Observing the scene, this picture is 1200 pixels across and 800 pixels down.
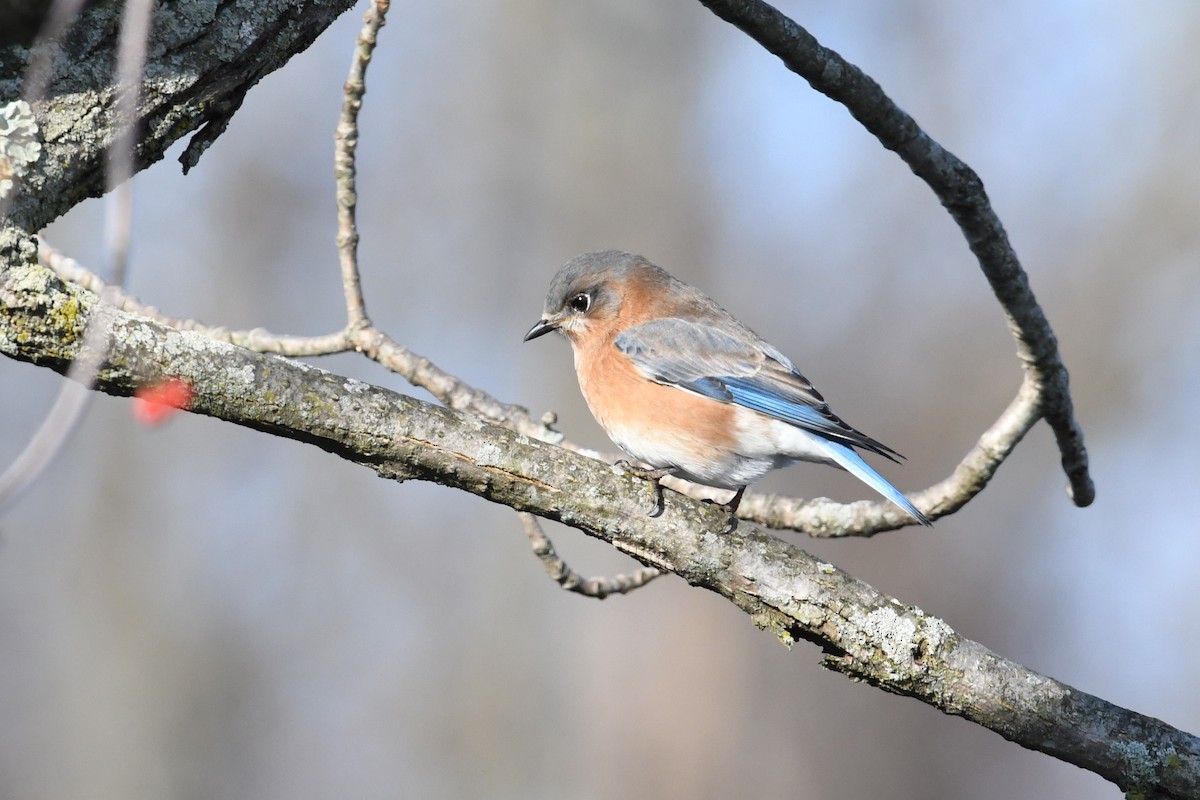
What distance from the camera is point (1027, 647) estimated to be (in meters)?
8.14

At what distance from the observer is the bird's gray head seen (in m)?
4.57

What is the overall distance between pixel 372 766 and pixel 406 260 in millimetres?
4753

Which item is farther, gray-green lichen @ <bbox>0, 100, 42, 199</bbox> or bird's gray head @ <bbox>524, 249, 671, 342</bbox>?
bird's gray head @ <bbox>524, 249, 671, 342</bbox>

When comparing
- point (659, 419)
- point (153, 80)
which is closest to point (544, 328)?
point (659, 419)

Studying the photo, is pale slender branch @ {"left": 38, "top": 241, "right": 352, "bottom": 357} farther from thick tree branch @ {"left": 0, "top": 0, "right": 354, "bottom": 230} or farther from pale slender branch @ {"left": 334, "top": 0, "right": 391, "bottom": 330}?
thick tree branch @ {"left": 0, "top": 0, "right": 354, "bottom": 230}

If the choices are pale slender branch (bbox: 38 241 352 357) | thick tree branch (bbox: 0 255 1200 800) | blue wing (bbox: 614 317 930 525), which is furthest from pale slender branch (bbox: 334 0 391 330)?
thick tree branch (bbox: 0 255 1200 800)

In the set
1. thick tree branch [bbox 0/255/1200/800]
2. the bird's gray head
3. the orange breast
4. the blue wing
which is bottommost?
thick tree branch [bbox 0/255/1200/800]

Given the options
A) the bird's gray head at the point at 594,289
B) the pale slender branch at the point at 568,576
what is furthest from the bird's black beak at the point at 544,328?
the pale slender branch at the point at 568,576

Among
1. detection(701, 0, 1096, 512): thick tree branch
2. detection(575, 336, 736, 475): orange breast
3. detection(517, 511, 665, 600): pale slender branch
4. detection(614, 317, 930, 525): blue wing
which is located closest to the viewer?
detection(701, 0, 1096, 512): thick tree branch

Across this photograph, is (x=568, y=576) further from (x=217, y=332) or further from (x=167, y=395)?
(x=167, y=395)

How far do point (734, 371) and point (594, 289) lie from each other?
74cm

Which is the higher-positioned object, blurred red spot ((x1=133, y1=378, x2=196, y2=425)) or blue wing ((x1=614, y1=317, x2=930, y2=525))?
blue wing ((x1=614, y1=317, x2=930, y2=525))

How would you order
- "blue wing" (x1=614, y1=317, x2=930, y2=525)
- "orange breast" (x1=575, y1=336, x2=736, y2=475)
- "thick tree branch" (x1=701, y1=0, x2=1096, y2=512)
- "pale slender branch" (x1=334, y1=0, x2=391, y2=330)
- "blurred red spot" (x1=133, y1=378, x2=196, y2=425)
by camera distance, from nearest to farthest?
"blurred red spot" (x1=133, y1=378, x2=196, y2=425)
"thick tree branch" (x1=701, y1=0, x2=1096, y2=512)
"pale slender branch" (x1=334, y1=0, x2=391, y2=330)
"orange breast" (x1=575, y1=336, x2=736, y2=475)
"blue wing" (x1=614, y1=317, x2=930, y2=525)

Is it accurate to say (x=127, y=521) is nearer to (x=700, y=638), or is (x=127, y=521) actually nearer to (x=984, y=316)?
(x=700, y=638)
